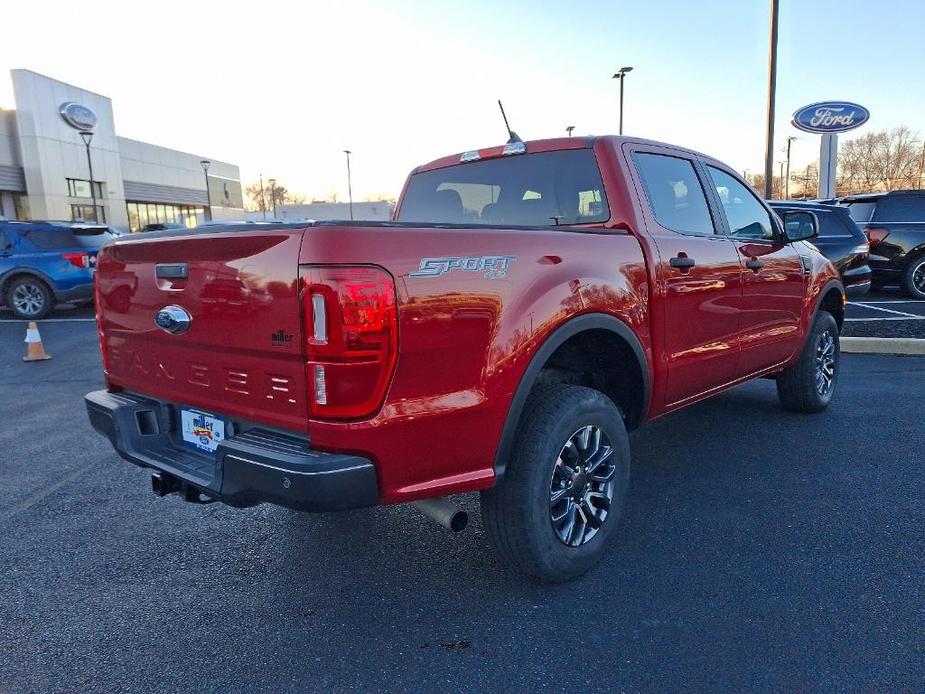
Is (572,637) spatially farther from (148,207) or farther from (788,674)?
(148,207)

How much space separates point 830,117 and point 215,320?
23026 millimetres

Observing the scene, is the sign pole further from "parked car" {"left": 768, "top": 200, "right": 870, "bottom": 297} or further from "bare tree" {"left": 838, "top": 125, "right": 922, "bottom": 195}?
"bare tree" {"left": 838, "top": 125, "right": 922, "bottom": 195}

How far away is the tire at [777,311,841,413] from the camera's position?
196 inches

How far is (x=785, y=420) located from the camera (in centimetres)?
508

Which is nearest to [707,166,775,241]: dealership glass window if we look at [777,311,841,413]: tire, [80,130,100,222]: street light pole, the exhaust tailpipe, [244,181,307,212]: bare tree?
[777,311,841,413]: tire

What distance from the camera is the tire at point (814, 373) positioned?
196 inches

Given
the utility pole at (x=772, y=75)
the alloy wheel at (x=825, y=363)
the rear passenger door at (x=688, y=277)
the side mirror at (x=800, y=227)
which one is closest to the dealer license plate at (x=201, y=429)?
the rear passenger door at (x=688, y=277)

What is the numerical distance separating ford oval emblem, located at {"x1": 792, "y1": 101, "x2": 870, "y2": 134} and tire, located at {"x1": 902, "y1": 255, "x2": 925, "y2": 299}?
10.4 metres

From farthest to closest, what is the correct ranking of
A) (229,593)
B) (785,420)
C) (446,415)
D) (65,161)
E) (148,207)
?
(148,207) → (65,161) → (785,420) → (229,593) → (446,415)

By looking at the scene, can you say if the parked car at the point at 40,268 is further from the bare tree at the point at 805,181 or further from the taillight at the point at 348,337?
the bare tree at the point at 805,181

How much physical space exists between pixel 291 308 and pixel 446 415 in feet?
2.08

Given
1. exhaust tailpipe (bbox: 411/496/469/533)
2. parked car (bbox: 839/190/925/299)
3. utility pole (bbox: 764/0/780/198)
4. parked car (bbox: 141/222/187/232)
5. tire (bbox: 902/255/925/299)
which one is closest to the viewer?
exhaust tailpipe (bbox: 411/496/469/533)

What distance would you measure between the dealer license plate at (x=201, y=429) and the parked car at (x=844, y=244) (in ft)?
30.3

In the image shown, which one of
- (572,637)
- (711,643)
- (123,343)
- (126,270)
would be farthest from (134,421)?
(711,643)
